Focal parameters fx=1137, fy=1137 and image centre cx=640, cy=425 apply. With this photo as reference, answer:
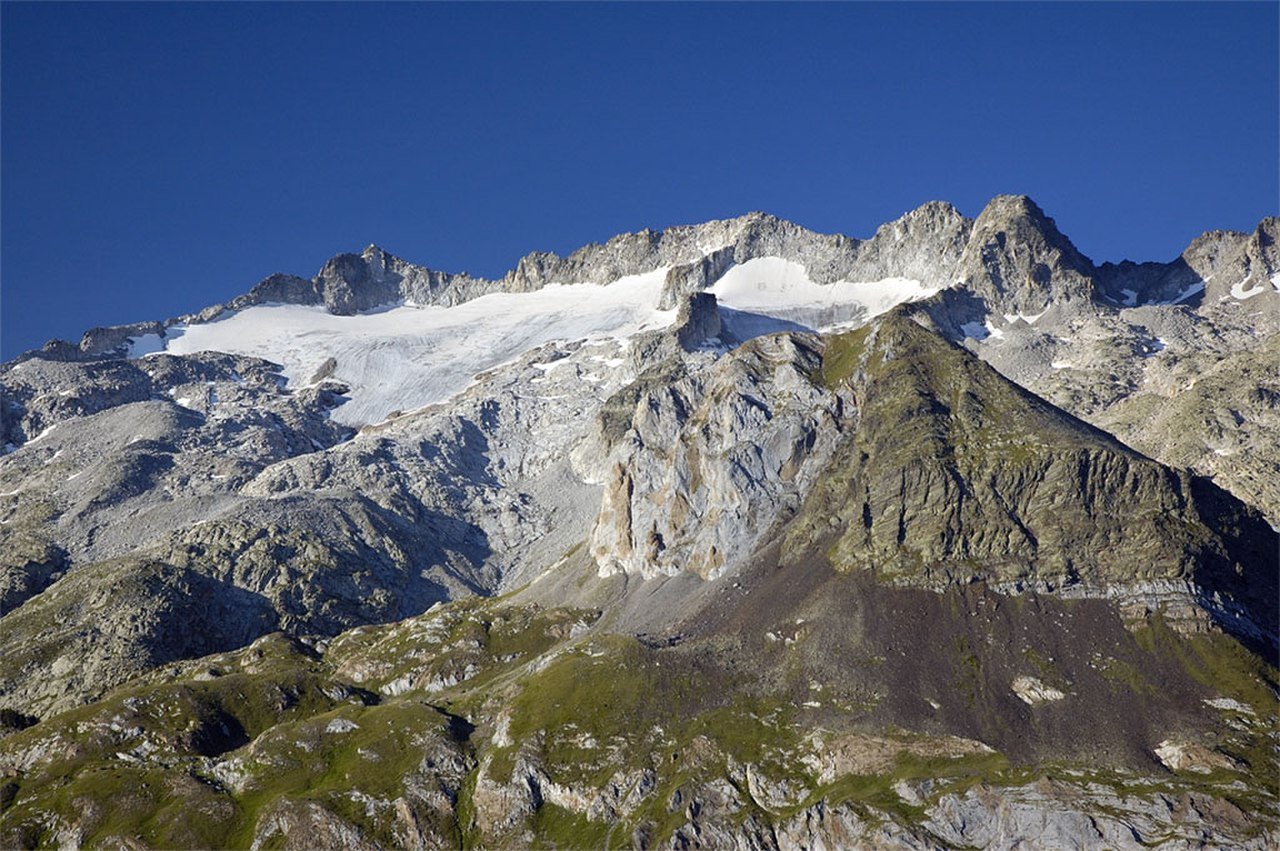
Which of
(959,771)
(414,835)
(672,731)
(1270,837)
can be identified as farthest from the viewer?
(672,731)

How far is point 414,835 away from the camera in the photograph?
18112cm

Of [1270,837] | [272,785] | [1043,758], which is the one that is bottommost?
[1270,837]

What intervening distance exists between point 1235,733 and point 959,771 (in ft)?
142

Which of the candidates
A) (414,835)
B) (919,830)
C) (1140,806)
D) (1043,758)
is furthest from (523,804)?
(1140,806)

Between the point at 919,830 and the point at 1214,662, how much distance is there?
66.7m

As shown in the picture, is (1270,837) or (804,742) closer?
(1270,837)

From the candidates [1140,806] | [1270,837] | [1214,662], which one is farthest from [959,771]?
[1214,662]

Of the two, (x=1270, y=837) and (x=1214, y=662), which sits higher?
(x=1214, y=662)

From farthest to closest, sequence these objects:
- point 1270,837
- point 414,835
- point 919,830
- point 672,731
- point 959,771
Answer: point 672,731
point 414,835
point 959,771
point 919,830
point 1270,837

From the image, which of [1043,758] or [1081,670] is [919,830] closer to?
[1043,758]

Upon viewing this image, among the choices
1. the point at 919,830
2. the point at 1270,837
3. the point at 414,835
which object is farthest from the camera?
the point at 414,835

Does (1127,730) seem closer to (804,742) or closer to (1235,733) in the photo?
(1235,733)

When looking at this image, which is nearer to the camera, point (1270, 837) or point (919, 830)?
point (1270, 837)

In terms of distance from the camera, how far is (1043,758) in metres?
169
